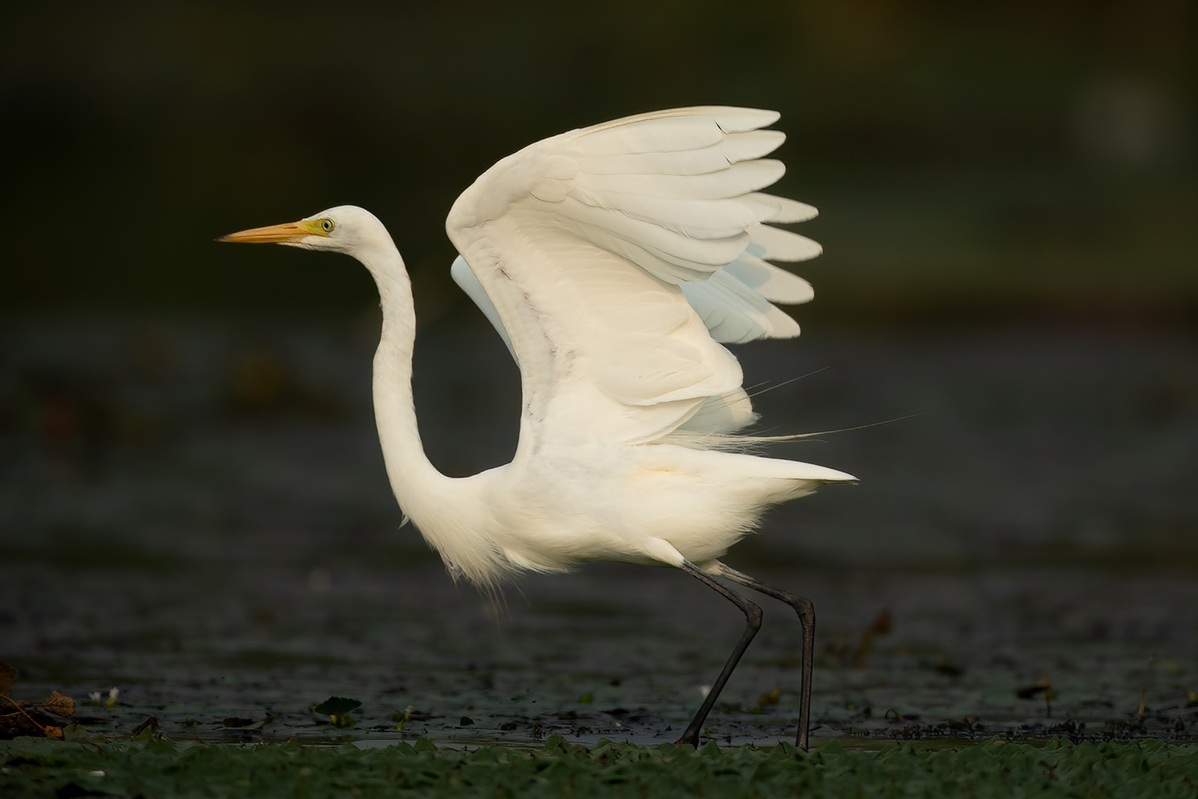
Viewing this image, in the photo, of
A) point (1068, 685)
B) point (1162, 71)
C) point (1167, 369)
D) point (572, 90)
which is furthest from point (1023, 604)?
point (1162, 71)

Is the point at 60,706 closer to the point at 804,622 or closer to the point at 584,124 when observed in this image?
the point at 804,622

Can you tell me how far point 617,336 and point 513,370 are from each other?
470 inches

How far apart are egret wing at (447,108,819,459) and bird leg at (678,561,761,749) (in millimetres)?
523

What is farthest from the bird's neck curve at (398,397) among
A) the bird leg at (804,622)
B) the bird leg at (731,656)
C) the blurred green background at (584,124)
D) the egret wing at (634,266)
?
the blurred green background at (584,124)

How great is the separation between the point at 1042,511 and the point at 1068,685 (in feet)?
16.8

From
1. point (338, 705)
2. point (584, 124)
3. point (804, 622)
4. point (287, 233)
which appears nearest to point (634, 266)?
point (287, 233)

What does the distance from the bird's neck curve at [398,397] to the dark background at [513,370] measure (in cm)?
Result: 90

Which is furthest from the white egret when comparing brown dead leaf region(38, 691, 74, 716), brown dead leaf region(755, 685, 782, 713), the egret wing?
brown dead leaf region(38, 691, 74, 716)

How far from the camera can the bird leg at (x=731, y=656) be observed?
5.85 meters

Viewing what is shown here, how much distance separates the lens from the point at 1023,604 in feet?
30.2

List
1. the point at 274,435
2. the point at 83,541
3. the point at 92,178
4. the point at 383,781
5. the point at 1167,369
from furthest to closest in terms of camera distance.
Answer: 1. the point at 92,178
2. the point at 1167,369
3. the point at 274,435
4. the point at 83,541
5. the point at 383,781

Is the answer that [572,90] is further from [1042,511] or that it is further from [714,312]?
[714,312]

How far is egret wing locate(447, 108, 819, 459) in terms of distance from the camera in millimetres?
5414

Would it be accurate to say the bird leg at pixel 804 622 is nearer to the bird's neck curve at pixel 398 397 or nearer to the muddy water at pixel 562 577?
the muddy water at pixel 562 577
